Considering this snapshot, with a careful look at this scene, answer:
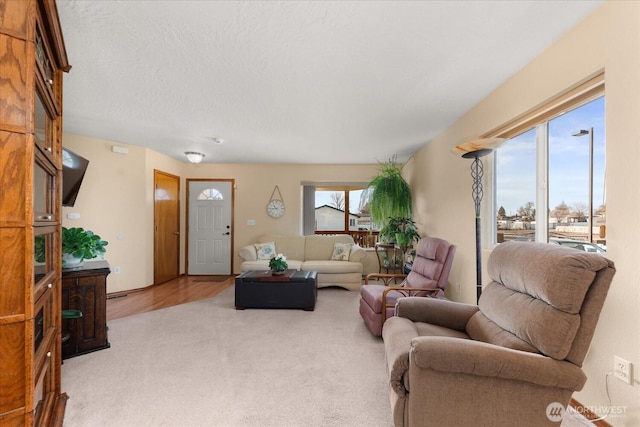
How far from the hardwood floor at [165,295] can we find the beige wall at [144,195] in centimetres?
28

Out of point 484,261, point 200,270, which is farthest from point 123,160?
point 484,261

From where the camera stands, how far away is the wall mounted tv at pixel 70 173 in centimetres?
324

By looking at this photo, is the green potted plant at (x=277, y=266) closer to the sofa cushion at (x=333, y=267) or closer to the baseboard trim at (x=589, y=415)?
the sofa cushion at (x=333, y=267)

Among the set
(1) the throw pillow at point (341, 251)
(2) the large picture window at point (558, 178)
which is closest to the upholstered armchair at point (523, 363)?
(2) the large picture window at point (558, 178)

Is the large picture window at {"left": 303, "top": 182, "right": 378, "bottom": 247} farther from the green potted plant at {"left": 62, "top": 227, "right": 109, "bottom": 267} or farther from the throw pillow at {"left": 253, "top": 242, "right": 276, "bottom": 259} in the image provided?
the green potted plant at {"left": 62, "top": 227, "right": 109, "bottom": 267}

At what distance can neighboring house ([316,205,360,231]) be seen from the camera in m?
6.91

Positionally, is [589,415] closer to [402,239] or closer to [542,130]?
[542,130]

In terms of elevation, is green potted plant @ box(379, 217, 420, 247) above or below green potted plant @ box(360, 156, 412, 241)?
below

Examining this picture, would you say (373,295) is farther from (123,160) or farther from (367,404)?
(123,160)

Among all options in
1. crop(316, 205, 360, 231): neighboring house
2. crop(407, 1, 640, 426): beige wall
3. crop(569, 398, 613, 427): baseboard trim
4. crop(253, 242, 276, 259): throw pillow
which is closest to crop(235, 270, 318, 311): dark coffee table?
crop(253, 242, 276, 259): throw pillow

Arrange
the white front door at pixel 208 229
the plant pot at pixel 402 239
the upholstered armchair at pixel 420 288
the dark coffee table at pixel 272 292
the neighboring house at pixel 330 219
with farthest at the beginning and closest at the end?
the neighboring house at pixel 330 219, the white front door at pixel 208 229, the plant pot at pixel 402 239, the dark coffee table at pixel 272 292, the upholstered armchair at pixel 420 288

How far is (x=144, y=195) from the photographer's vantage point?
5.06 m

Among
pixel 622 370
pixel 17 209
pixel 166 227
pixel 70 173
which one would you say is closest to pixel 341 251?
pixel 166 227

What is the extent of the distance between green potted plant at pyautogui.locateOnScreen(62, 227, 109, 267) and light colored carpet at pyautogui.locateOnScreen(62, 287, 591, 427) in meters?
0.83
